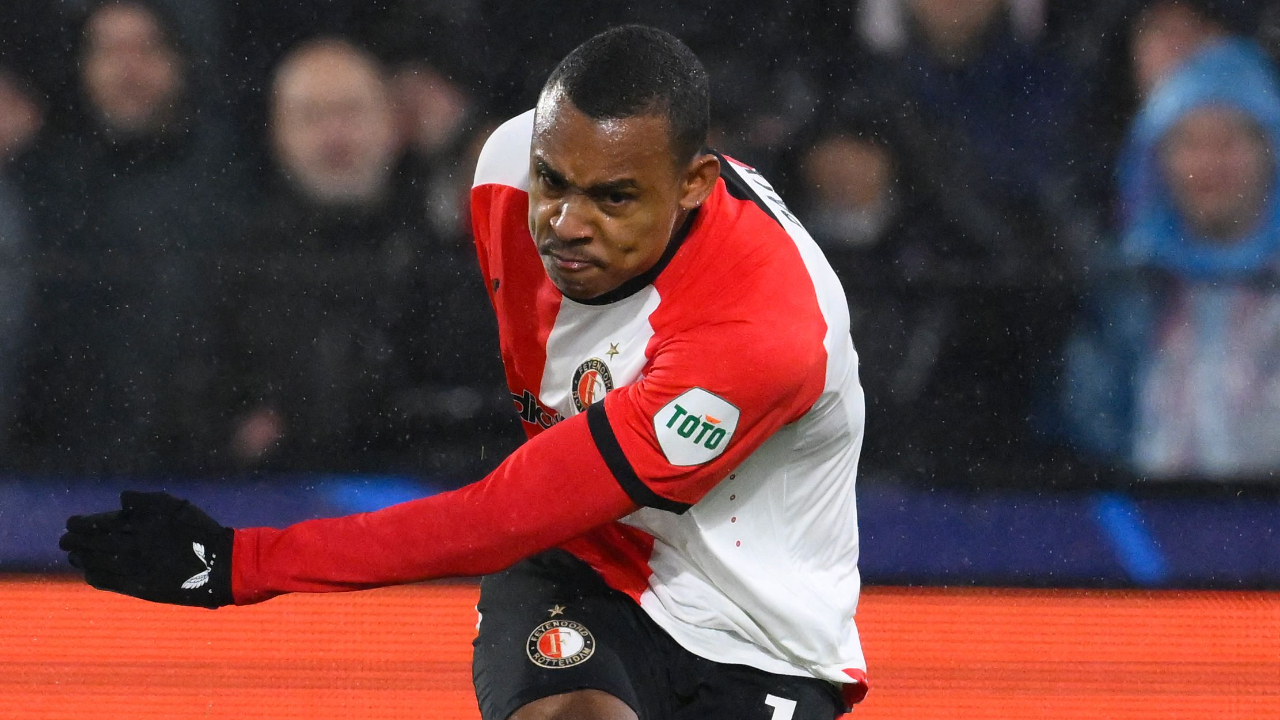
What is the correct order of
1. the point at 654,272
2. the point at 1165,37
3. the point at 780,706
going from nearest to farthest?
the point at 654,272 → the point at 780,706 → the point at 1165,37

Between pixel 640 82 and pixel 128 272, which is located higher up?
pixel 640 82

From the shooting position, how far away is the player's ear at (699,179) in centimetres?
156

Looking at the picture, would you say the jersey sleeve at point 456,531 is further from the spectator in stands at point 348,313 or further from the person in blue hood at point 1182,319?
the person in blue hood at point 1182,319

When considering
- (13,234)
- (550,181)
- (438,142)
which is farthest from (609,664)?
(13,234)

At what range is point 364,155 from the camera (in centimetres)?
325

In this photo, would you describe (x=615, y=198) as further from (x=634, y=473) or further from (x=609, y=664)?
(x=609, y=664)

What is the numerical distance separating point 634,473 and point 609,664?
0.91 feet

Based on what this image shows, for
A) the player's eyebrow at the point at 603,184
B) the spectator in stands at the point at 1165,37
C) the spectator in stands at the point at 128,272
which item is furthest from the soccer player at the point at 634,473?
the spectator in stands at the point at 1165,37

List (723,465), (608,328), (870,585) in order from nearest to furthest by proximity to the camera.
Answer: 1. (723,465)
2. (608,328)
3. (870,585)

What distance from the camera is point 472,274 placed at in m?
3.24

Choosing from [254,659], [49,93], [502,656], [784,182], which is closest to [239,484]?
[254,659]

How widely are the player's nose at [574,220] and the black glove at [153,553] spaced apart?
1.63ft

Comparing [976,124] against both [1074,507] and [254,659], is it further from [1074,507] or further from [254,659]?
[254,659]

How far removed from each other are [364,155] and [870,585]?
1.47 metres
